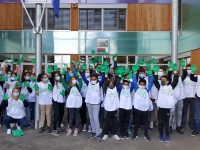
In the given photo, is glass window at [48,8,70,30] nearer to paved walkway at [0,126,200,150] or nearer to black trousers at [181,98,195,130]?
paved walkway at [0,126,200,150]

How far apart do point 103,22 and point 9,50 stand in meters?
7.07

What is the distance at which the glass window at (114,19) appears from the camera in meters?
17.6

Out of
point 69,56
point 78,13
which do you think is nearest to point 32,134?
point 69,56

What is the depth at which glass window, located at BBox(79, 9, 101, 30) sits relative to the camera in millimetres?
17531

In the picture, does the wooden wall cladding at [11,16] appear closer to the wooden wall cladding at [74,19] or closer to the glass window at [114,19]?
the wooden wall cladding at [74,19]

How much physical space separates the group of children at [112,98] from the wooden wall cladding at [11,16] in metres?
11.4

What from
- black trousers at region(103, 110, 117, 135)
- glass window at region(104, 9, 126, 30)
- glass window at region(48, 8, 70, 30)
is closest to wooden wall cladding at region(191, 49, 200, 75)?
glass window at region(104, 9, 126, 30)

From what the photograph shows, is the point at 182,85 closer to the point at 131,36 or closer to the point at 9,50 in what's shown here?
the point at 131,36

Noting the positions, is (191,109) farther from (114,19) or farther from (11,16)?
(11,16)

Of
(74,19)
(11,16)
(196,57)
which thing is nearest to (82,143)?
(196,57)

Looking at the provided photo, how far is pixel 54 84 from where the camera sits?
6777 millimetres

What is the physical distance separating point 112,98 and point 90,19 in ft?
41.3

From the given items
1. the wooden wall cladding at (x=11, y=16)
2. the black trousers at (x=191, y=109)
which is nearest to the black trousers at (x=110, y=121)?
the black trousers at (x=191, y=109)

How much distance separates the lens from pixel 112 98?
5.95 meters
